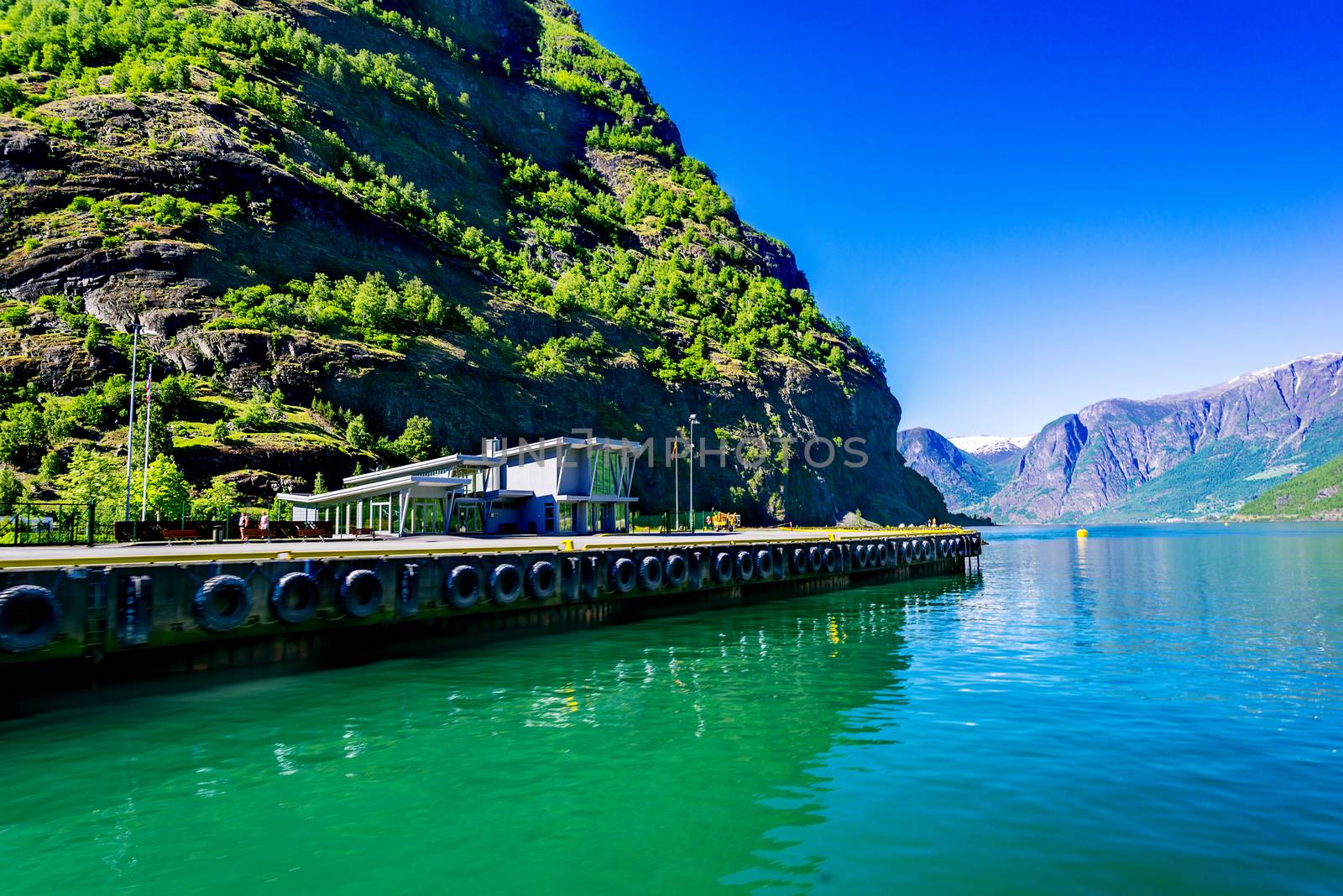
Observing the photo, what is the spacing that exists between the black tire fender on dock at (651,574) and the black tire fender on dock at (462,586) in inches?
360

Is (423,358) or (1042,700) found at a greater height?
(423,358)

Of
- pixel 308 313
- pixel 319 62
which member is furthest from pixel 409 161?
pixel 308 313

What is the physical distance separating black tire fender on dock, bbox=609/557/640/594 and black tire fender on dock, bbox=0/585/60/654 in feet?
63.8

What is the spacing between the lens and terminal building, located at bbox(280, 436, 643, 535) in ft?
177

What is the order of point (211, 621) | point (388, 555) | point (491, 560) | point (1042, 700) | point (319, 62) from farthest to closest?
point (319, 62), point (491, 560), point (388, 555), point (211, 621), point (1042, 700)

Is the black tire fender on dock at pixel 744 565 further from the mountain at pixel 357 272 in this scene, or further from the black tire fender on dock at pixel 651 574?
the mountain at pixel 357 272

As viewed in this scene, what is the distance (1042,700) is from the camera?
18297mm

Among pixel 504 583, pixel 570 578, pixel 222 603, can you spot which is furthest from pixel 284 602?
pixel 570 578

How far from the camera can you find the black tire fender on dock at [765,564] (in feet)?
138

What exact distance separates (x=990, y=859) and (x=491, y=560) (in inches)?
839

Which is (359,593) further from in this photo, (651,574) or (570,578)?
(651,574)

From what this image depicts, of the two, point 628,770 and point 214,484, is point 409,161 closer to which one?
point 214,484

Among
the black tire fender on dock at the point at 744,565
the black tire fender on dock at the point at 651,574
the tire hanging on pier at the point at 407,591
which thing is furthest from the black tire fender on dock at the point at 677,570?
the tire hanging on pier at the point at 407,591

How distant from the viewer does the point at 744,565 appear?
40781mm
